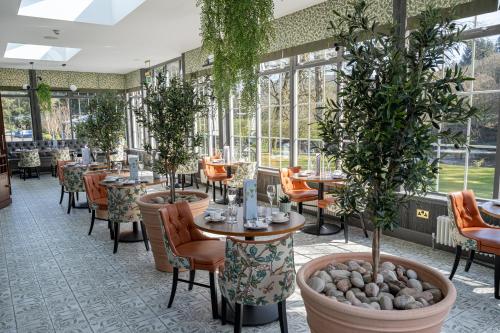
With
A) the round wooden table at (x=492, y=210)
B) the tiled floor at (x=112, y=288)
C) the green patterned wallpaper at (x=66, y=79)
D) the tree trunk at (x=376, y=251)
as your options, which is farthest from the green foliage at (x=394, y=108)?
the green patterned wallpaper at (x=66, y=79)

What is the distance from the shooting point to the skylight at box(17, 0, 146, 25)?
252 inches

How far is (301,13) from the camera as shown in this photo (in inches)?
254

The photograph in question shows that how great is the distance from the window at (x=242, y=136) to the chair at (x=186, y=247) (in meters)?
4.78

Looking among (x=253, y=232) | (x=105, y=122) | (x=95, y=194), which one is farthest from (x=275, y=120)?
(x=253, y=232)

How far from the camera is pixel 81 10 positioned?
22.3ft

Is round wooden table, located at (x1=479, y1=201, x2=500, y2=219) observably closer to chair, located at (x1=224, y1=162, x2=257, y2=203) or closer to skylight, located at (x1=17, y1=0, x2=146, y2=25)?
chair, located at (x1=224, y1=162, x2=257, y2=203)

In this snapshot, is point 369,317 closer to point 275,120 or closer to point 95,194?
point 95,194

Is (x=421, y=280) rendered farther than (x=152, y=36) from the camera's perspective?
No

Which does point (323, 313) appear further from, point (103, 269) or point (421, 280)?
point (103, 269)

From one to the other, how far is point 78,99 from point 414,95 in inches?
586

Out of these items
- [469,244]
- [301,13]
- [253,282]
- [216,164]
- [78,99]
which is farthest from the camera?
[78,99]

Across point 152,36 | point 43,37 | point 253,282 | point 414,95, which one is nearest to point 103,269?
point 253,282

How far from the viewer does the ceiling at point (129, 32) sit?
6.26m

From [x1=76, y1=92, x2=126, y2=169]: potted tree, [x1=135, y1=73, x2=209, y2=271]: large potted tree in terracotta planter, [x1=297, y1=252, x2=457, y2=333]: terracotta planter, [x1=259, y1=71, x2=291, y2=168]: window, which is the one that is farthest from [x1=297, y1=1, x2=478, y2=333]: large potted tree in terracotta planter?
[x1=76, y1=92, x2=126, y2=169]: potted tree
